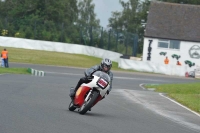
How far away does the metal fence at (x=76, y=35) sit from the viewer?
64438 millimetres

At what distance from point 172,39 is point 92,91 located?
165 ft

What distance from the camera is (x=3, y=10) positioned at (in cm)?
9562

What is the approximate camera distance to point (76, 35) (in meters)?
65.0

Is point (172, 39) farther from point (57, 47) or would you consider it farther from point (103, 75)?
point (103, 75)

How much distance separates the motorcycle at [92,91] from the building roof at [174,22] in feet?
161

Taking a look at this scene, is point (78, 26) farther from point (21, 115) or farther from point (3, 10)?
point (21, 115)

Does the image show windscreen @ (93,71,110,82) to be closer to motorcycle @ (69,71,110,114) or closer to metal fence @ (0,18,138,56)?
motorcycle @ (69,71,110,114)

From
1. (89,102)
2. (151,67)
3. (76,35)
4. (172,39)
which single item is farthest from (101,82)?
(76,35)

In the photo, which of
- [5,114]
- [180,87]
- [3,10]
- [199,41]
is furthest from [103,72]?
[3,10]

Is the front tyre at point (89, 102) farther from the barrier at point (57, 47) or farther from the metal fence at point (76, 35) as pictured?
the metal fence at point (76, 35)

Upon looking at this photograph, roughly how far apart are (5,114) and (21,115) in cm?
33

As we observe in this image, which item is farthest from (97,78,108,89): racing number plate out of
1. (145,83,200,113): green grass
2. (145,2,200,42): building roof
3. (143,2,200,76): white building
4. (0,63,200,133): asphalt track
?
(145,2,200,42): building roof

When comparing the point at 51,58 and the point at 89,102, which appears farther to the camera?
the point at 51,58

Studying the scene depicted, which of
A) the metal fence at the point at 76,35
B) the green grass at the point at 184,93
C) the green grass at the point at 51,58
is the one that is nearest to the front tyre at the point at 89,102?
the green grass at the point at 184,93
